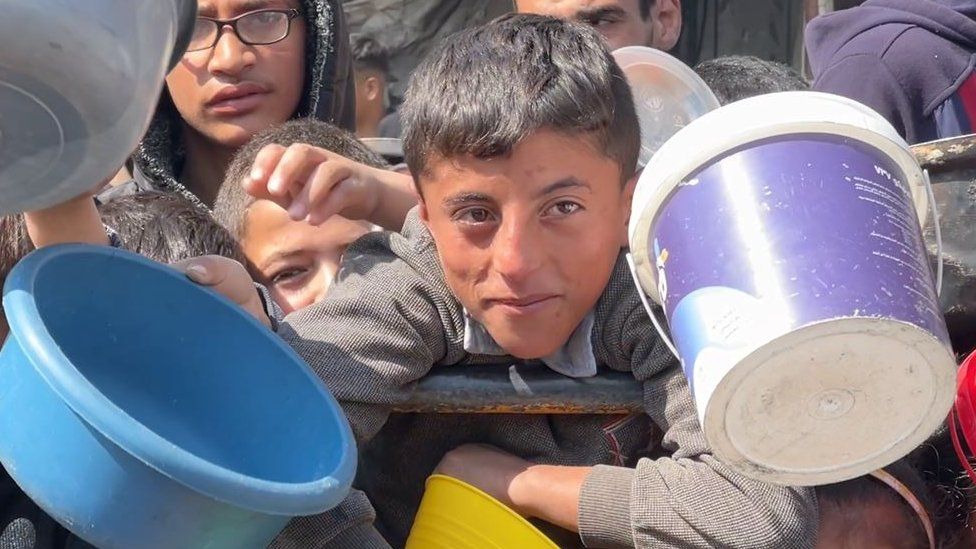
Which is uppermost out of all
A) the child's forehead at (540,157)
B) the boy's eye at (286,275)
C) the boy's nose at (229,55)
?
the child's forehead at (540,157)

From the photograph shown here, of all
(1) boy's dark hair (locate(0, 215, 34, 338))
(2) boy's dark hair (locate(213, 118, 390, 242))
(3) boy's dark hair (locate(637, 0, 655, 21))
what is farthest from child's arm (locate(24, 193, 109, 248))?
(3) boy's dark hair (locate(637, 0, 655, 21))

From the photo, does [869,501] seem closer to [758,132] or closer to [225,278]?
[758,132]

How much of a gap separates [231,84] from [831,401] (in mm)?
1726

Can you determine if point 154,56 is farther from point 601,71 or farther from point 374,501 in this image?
point 374,501

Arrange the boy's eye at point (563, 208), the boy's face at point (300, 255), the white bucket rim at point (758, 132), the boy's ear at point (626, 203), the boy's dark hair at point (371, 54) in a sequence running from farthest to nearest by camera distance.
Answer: the boy's dark hair at point (371, 54), the boy's face at point (300, 255), the boy's ear at point (626, 203), the boy's eye at point (563, 208), the white bucket rim at point (758, 132)

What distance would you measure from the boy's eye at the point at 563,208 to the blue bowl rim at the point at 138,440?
1.64 feet

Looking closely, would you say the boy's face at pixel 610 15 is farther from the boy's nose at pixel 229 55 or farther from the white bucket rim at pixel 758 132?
the white bucket rim at pixel 758 132

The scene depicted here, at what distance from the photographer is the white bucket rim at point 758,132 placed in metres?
1.66

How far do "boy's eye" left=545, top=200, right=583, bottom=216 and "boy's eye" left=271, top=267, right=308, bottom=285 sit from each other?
0.78 meters

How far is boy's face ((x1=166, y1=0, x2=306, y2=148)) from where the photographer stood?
2938 mm

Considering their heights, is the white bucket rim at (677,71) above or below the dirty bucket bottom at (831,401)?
below

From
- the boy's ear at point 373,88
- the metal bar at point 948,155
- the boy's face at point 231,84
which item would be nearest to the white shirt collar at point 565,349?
the metal bar at point 948,155

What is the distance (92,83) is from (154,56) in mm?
120

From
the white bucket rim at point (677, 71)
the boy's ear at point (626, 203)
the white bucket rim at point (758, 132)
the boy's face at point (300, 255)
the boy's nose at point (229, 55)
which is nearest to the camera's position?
the white bucket rim at point (758, 132)
